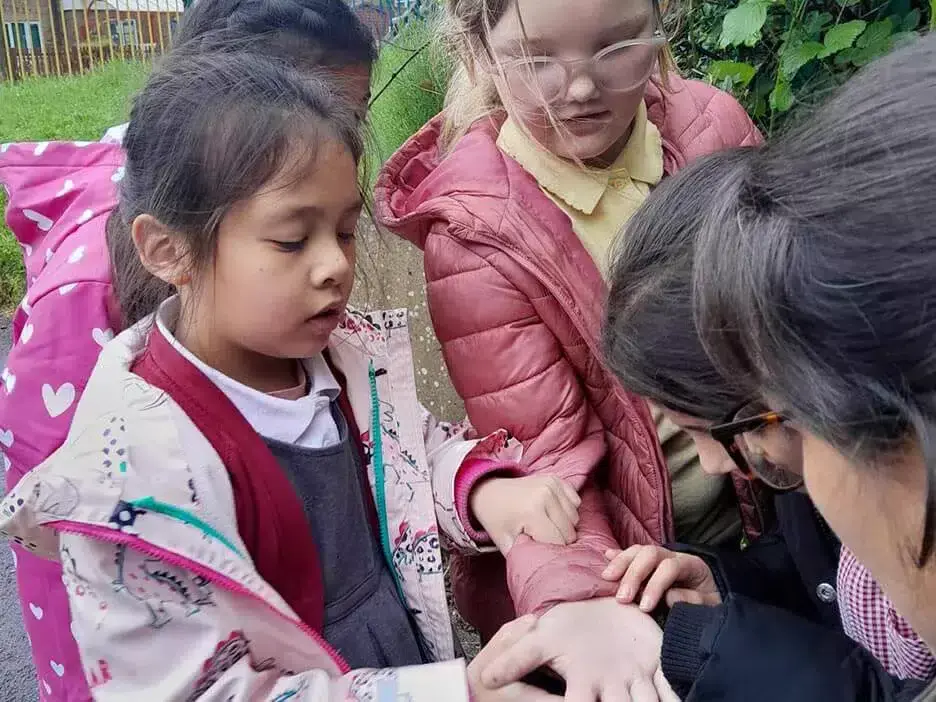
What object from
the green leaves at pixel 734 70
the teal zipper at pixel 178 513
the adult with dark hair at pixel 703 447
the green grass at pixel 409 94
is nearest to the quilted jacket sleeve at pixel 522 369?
Answer: the adult with dark hair at pixel 703 447

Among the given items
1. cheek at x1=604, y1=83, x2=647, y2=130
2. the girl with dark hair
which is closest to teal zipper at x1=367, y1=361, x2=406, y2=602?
the girl with dark hair

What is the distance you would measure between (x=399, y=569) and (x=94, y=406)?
581 mm

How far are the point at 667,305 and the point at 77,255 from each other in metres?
1.11

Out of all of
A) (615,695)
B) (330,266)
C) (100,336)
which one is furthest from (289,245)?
(615,695)

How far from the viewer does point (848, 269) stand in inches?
30.5

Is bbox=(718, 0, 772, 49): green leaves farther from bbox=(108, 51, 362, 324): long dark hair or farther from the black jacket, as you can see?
the black jacket

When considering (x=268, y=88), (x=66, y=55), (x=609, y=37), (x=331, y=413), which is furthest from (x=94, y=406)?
(x=66, y=55)

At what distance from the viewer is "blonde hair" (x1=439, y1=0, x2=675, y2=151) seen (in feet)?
5.59

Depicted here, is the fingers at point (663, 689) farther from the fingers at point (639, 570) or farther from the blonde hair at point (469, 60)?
the blonde hair at point (469, 60)

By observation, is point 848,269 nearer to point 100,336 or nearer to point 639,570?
point 639,570

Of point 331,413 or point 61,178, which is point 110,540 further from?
point 61,178

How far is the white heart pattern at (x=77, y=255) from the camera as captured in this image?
1.67 m

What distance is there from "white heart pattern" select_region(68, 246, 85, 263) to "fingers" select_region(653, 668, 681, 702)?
1.22 m

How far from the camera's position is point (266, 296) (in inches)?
54.1
